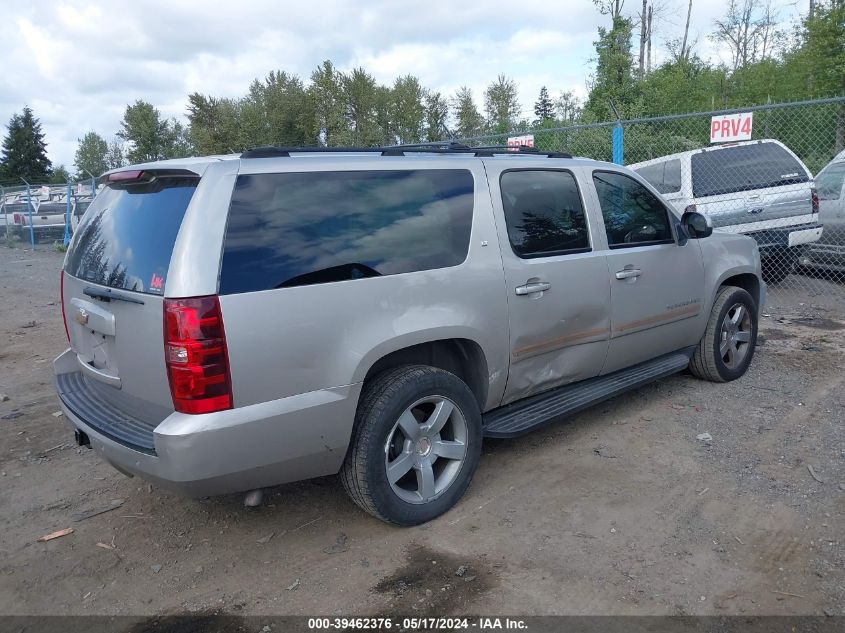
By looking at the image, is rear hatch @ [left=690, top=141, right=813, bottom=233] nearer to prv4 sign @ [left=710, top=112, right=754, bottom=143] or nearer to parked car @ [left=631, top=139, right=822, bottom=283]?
parked car @ [left=631, top=139, right=822, bottom=283]

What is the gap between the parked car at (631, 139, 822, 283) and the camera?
8945mm

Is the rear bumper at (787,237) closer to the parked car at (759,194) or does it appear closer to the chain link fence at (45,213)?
the parked car at (759,194)

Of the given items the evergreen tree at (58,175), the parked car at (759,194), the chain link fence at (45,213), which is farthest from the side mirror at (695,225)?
the evergreen tree at (58,175)

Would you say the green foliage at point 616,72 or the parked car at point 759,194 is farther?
the green foliage at point 616,72

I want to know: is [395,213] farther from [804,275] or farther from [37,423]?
[804,275]

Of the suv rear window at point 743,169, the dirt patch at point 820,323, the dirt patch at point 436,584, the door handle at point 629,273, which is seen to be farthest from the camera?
the suv rear window at point 743,169

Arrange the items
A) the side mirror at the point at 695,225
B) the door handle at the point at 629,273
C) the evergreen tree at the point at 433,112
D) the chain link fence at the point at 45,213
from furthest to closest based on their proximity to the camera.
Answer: the evergreen tree at the point at 433,112 → the chain link fence at the point at 45,213 → the side mirror at the point at 695,225 → the door handle at the point at 629,273

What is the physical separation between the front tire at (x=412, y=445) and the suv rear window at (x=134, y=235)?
1157mm

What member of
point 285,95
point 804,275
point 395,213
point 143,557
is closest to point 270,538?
point 143,557

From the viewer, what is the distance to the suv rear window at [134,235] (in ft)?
9.73

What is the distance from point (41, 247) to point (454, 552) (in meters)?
19.7

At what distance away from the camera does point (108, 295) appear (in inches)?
124

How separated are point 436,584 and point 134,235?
211cm

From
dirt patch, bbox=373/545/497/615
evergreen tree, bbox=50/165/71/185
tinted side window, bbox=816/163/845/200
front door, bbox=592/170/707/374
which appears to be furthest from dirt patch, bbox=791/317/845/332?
evergreen tree, bbox=50/165/71/185
